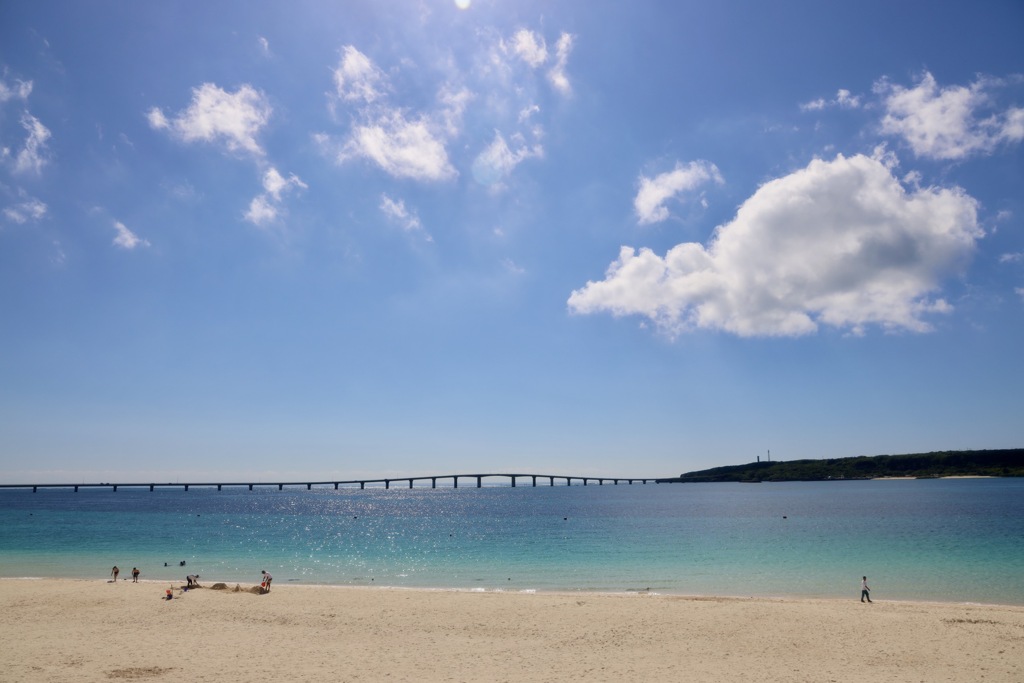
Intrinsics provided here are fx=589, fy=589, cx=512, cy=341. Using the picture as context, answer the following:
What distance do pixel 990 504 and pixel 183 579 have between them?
115085mm

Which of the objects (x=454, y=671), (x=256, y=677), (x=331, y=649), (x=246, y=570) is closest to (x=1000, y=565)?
(x=454, y=671)

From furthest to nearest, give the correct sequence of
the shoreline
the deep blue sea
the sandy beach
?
the deep blue sea, the shoreline, the sandy beach

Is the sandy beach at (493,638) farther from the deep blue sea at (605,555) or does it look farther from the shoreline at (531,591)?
the deep blue sea at (605,555)

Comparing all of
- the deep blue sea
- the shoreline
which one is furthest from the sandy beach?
the deep blue sea

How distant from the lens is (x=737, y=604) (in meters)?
28.2

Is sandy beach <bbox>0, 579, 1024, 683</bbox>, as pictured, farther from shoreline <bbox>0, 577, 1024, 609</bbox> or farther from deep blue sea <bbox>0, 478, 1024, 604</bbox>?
deep blue sea <bbox>0, 478, 1024, 604</bbox>

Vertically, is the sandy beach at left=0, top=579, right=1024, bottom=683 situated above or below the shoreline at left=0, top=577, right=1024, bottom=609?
above

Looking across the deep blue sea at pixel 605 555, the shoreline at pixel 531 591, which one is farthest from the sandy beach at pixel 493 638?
the deep blue sea at pixel 605 555

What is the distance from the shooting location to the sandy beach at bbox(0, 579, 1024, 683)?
18.4 m

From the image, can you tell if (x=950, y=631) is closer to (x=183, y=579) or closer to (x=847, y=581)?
(x=847, y=581)

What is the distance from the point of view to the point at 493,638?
75.4 ft

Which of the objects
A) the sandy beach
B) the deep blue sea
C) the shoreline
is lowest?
the deep blue sea

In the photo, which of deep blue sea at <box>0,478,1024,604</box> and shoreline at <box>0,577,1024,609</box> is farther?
deep blue sea at <box>0,478,1024,604</box>

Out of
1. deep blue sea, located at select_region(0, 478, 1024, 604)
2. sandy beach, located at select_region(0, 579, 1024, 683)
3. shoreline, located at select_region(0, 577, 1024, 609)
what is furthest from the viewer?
deep blue sea, located at select_region(0, 478, 1024, 604)
